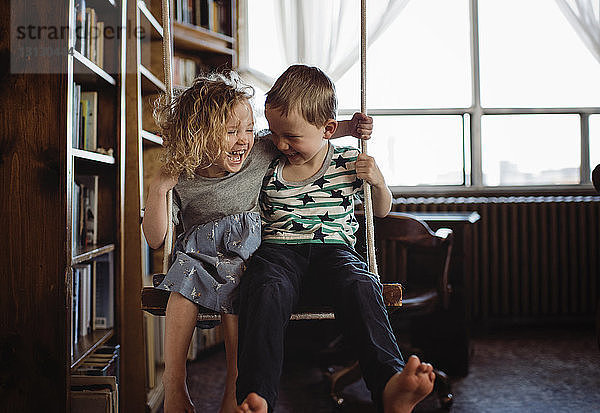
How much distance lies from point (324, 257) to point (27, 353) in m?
0.81

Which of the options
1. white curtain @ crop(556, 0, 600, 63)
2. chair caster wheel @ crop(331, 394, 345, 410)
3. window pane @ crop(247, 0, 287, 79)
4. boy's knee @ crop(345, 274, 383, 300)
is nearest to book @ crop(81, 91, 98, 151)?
boy's knee @ crop(345, 274, 383, 300)

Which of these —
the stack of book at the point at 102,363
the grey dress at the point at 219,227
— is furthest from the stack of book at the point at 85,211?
the grey dress at the point at 219,227

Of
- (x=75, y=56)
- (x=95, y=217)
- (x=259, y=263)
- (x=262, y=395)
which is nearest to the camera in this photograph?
(x=262, y=395)

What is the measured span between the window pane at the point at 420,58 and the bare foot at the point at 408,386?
278 centimetres

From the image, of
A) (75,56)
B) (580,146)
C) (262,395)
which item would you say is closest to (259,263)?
(262,395)

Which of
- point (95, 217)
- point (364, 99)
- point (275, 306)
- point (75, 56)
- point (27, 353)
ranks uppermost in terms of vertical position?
point (75, 56)

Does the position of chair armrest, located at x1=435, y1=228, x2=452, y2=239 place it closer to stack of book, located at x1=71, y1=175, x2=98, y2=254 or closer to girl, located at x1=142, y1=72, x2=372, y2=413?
girl, located at x1=142, y1=72, x2=372, y2=413

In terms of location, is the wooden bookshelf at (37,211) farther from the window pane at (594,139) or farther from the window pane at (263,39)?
the window pane at (594,139)

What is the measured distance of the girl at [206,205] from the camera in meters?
1.37

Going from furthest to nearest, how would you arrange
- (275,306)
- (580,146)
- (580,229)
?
(580,146) → (580,229) → (275,306)

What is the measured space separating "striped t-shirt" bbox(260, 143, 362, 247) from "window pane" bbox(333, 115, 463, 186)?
2129mm

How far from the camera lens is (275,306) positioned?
127 centimetres

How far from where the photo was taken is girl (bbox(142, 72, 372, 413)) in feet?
4.49

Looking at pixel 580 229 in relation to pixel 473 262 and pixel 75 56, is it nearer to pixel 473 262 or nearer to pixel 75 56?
pixel 473 262
